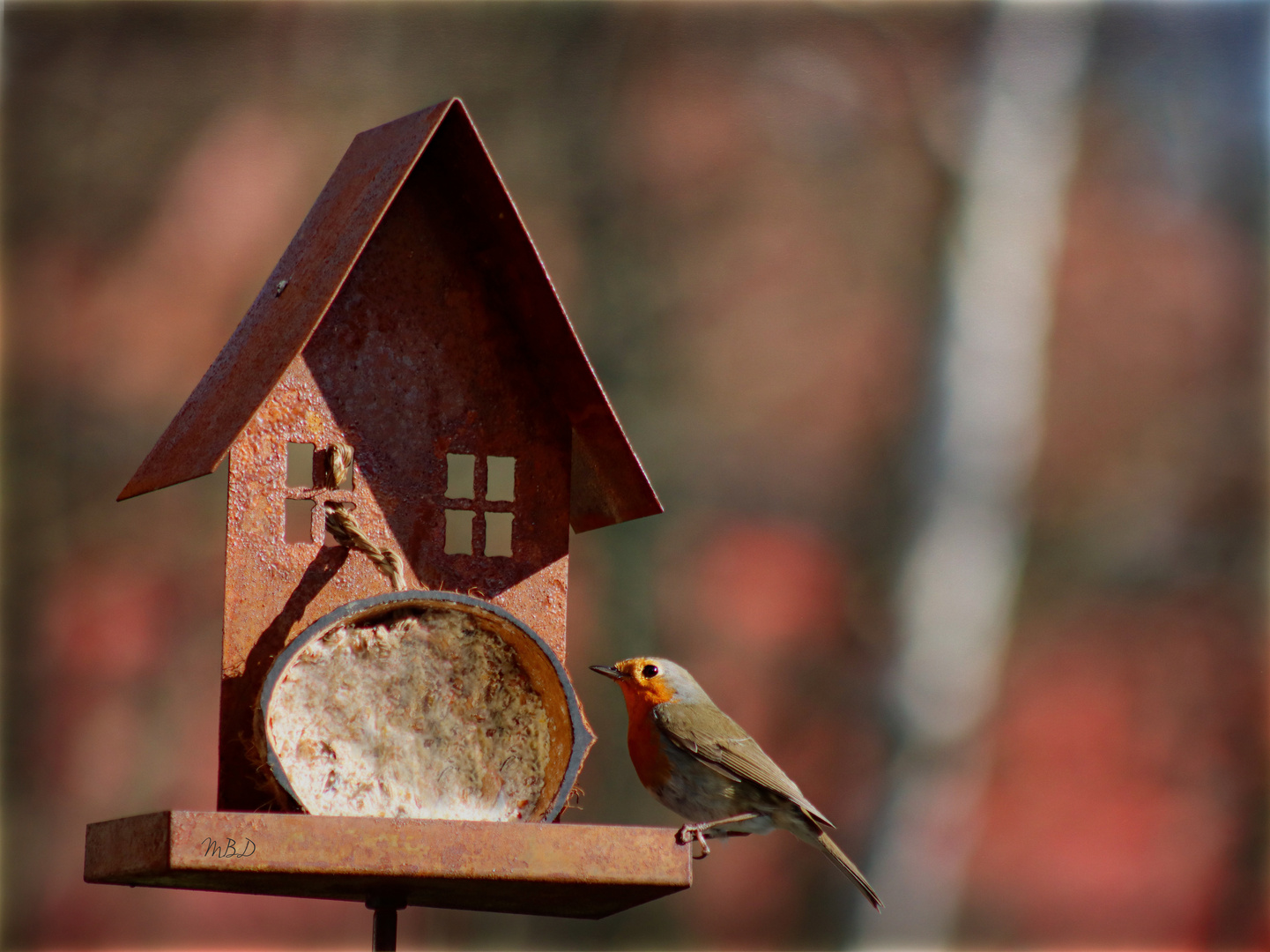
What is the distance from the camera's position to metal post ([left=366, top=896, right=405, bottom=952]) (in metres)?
2.62

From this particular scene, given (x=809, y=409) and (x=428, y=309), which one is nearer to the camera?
(x=428, y=309)

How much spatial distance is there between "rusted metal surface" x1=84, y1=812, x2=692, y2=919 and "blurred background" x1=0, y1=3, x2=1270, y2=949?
4545 mm

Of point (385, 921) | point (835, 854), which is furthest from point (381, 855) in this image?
point (835, 854)

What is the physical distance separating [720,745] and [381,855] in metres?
1.14

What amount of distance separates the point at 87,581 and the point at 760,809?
460cm

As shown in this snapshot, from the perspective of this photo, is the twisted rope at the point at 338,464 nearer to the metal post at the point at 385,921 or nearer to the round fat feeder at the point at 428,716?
the round fat feeder at the point at 428,716

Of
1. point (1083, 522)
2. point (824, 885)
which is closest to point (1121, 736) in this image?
point (1083, 522)

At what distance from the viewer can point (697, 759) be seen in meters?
3.26

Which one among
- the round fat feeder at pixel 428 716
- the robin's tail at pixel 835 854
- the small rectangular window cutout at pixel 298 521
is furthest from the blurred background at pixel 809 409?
the round fat feeder at pixel 428 716

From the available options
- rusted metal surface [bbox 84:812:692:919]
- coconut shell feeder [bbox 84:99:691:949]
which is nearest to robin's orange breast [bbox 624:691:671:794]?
coconut shell feeder [bbox 84:99:691:949]

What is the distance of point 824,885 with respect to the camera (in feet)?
23.4

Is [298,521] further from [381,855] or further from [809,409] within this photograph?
[381,855]

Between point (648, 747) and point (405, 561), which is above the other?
point (405, 561)
